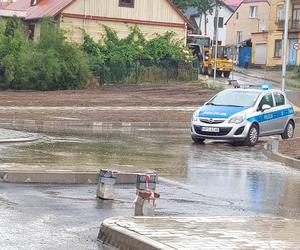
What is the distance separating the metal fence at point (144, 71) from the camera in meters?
47.2

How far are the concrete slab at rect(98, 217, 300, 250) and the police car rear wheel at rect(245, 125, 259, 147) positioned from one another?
44.4ft

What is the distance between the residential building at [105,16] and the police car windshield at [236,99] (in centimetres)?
2517

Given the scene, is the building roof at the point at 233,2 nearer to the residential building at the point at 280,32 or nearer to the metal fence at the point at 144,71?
the residential building at the point at 280,32

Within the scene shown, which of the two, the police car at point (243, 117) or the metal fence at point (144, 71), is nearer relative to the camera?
the police car at point (243, 117)

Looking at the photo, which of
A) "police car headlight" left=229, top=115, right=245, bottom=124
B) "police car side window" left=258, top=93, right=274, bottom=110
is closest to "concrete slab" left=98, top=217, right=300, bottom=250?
"police car headlight" left=229, top=115, right=245, bottom=124

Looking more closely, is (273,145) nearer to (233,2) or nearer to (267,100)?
(267,100)

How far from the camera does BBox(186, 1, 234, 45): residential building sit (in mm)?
102688

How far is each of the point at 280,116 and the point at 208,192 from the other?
12302 millimetres

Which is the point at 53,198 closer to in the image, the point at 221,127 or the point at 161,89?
the point at 221,127

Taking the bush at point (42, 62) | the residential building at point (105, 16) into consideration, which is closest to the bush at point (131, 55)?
the residential building at point (105, 16)

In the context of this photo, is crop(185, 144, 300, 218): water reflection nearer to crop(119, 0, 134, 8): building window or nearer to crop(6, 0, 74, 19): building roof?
crop(6, 0, 74, 19): building roof

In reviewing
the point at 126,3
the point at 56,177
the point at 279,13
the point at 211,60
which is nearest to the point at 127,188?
the point at 56,177

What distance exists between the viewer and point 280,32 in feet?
260

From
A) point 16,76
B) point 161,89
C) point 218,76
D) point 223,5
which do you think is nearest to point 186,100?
point 161,89
